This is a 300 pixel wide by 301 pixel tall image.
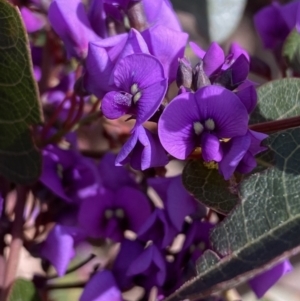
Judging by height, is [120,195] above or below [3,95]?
below

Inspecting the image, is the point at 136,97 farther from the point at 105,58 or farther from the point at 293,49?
the point at 293,49

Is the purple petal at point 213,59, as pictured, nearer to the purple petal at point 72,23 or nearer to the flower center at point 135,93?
the flower center at point 135,93

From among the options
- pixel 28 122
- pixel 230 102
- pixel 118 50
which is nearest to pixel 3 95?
pixel 28 122

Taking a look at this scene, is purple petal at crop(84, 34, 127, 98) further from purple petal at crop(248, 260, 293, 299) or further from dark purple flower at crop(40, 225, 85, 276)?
purple petal at crop(248, 260, 293, 299)

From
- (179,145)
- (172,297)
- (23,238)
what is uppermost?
(179,145)

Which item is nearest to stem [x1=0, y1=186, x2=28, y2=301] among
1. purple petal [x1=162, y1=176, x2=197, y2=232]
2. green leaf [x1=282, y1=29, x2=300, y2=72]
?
purple petal [x1=162, y1=176, x2=197, y2=232]

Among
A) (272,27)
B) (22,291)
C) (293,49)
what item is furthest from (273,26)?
(22,291)

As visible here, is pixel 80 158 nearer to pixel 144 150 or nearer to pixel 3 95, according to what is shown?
pixel 3 95
